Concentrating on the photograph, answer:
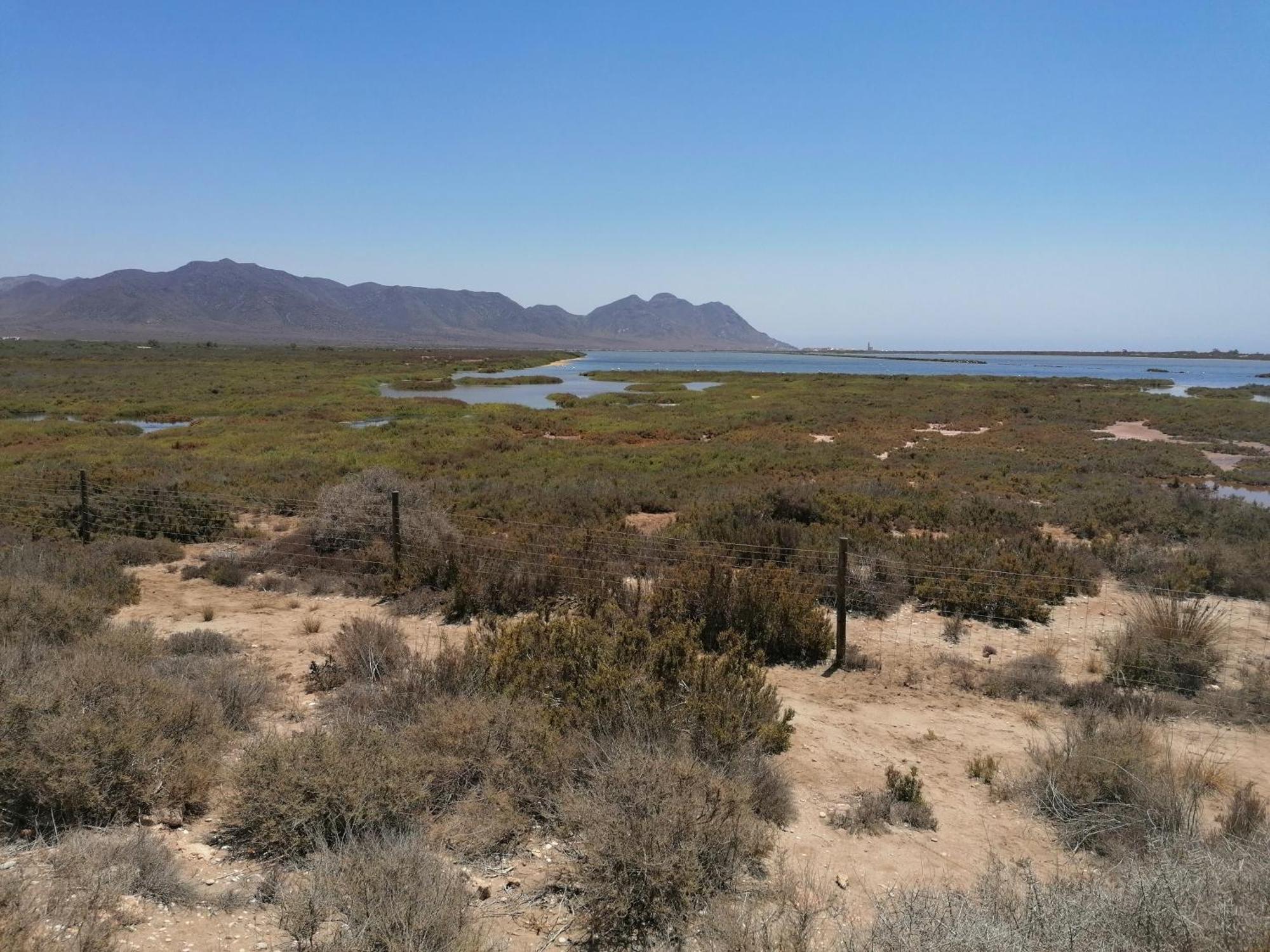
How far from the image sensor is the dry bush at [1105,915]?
3.12 meters

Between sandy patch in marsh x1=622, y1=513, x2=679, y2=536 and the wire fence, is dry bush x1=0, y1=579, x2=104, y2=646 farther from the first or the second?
sandy patch in marsh x1=622, y1=513, x2=679, y2=536

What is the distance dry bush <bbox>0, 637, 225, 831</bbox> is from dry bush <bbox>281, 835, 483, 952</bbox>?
1419 mm

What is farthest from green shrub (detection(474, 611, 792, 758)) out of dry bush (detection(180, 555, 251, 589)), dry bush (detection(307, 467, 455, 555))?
dry bush (detection(180, 555, 251, 589))

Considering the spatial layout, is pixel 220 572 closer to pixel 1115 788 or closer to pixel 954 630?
pixel 954 630

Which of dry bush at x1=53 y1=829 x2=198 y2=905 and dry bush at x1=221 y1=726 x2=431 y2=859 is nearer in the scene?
dry bush at x1=53 y1=829 x2=198 y2=905

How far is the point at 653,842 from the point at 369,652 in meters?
3.80

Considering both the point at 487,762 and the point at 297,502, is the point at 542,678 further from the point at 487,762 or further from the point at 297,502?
the point at 297,502

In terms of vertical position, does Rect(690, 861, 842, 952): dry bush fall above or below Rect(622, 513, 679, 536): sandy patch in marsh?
above

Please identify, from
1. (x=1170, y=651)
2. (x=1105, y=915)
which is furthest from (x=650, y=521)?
(x=1105, y=915)

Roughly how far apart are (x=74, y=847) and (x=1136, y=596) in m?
11.3

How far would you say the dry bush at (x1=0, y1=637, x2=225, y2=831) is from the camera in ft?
13.8

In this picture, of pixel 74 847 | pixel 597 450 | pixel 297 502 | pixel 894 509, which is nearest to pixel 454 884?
pixel 74 847

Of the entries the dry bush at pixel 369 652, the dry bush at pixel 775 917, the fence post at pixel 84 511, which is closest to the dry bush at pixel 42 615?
the dry bush at pixel 369 652

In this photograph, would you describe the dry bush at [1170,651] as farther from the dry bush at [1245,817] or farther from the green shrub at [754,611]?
the green shrub at [754,611]
